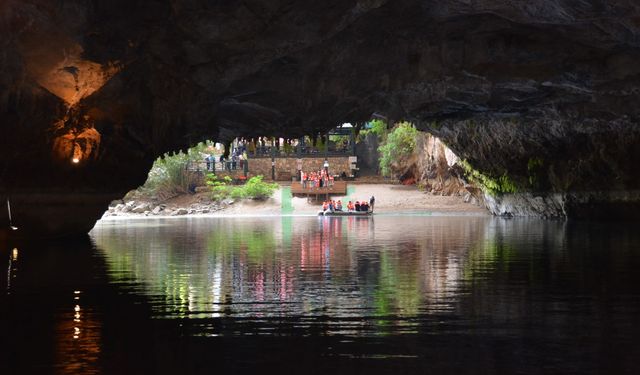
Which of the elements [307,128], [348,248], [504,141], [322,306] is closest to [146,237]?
[307,128]

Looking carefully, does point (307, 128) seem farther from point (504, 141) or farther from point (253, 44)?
point (504, 141)

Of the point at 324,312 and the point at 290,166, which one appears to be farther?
the point at 290,166

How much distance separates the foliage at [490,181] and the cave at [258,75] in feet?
40.8

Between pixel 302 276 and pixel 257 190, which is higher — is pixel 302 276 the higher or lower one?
the lower one

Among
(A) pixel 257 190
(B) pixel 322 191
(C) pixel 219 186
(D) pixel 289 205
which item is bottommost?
(D) pixel 289 205

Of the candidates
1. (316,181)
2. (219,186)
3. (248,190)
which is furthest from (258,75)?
(219,186)

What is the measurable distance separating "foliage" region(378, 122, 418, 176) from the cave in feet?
115

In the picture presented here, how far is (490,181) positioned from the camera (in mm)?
48281

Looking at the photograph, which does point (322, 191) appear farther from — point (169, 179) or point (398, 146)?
point (169, 179)

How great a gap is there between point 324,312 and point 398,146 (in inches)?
2335

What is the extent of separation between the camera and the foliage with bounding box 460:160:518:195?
4664cm

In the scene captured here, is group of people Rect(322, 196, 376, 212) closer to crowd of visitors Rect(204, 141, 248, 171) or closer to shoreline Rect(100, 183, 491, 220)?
shoreline Rect(100, 183, 491, 220)

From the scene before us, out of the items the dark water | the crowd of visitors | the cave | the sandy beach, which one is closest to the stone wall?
the crowd of visitors

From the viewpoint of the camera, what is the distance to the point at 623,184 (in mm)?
37719
